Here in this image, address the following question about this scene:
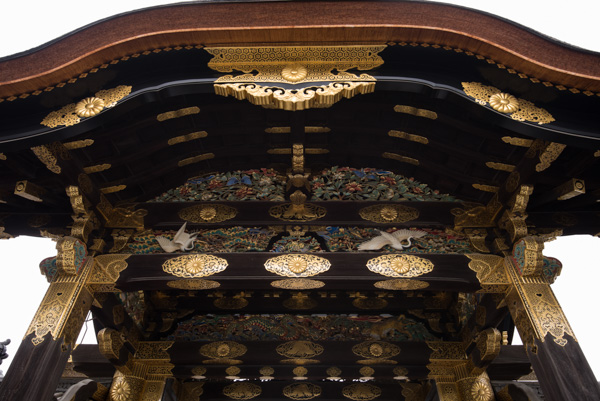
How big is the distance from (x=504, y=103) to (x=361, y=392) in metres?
5.75

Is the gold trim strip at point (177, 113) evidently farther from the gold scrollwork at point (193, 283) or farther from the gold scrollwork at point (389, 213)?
the gold scrollwork at point (389, 213)

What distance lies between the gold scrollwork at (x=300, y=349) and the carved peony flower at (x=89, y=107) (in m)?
4.41

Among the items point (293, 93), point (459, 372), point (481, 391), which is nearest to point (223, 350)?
point (459, 372)

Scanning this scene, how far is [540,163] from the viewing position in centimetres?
501

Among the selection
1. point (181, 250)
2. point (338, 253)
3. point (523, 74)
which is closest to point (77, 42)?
point (181, 250)

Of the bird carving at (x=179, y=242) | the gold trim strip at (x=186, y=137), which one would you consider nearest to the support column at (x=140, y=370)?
the bird carving at (x=179, y=242)

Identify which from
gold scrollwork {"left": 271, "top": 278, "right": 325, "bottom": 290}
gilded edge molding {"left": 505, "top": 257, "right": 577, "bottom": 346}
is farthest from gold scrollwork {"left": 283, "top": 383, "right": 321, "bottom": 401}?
gilded edge molding {"left": 505, "top": 257, "right": 577, "bottom": 346}

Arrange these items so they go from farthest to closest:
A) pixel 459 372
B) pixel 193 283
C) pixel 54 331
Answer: pixel 459 372
pixel 193 283
pixel 54 331

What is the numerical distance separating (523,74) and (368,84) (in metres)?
1.48

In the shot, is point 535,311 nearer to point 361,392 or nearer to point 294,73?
point 294,73

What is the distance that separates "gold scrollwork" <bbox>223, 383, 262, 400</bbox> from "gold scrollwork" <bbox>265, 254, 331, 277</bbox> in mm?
3742

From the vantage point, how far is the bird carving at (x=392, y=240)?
586 cm

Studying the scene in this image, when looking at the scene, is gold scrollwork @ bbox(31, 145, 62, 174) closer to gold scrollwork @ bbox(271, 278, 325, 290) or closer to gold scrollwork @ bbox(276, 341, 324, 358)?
gold scrollwork @ bbox(271, 278, 325, 290)

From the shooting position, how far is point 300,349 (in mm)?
7258
